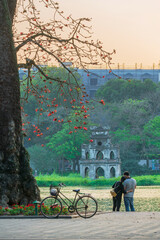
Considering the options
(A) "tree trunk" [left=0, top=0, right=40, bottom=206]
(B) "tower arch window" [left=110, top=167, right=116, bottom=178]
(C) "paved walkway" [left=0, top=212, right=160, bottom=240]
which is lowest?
(B) "tower arch window" [left=110, top=167, right=116, bottom=178]

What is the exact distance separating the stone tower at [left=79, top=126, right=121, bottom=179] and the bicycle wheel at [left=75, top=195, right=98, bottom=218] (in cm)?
5047

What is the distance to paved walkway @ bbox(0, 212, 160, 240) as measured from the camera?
9961 millimetres

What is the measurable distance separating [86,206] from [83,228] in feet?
7.93

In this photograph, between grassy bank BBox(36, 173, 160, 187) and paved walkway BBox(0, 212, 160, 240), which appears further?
grassy bank BBox(36, 173, 160, 187)

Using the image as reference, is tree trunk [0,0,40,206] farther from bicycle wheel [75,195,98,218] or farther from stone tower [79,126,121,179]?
stone tower [79,126,121,179]

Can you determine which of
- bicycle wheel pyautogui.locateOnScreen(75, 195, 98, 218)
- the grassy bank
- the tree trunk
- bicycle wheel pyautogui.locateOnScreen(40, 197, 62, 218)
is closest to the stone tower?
the grassy bank

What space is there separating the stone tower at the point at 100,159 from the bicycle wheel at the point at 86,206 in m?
50.5

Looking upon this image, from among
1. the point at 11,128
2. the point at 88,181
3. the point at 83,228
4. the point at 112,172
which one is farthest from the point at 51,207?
the point at 112,172

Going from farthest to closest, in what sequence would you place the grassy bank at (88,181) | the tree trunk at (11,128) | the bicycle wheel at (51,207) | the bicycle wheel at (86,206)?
the grassy bank at (88,181), the tree trunk at (11,128), the bicycle wheel at (51,207), the bicycle wheel at (86,206)

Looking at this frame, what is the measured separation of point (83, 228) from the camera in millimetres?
11234

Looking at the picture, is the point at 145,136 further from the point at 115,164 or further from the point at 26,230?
the point at 26,230

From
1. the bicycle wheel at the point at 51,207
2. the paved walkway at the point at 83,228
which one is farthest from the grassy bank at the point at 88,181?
the paved walkway at the point at 83,228

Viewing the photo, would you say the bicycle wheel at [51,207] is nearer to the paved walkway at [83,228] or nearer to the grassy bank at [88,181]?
the paved walkway at [83,228]

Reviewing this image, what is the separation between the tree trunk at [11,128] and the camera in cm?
1629
